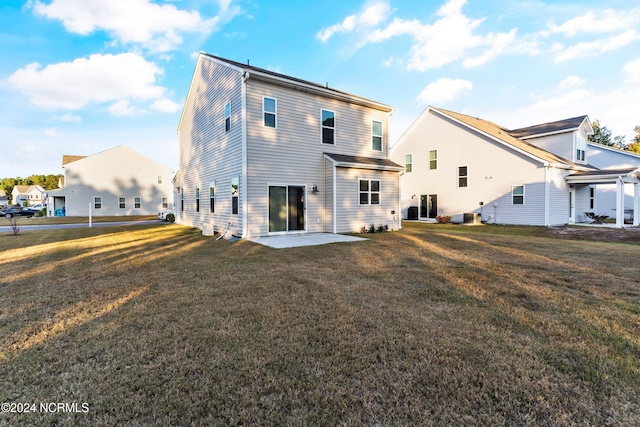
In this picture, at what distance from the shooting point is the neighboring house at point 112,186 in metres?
29.2

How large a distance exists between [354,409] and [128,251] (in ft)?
29.8

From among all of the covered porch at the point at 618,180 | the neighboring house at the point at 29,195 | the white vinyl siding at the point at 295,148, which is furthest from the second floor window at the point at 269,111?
the neighboring house at the point at 29,195

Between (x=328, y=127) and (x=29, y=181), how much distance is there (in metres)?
117

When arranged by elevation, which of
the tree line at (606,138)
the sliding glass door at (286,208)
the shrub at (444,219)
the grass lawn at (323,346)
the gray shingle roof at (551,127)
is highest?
the tree line at (606,138)

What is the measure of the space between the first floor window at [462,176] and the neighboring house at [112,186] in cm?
3082

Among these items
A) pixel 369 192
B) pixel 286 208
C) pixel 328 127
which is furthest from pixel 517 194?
pixel 286 208

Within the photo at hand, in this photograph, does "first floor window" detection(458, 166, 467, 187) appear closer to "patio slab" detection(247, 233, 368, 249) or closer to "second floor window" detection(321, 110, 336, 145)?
"second floor window" detection(321, 110, 336, 145)

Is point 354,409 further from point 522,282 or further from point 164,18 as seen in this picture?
point 164,18

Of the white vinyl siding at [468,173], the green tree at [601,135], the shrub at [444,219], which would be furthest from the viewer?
the green tree at [601,135]

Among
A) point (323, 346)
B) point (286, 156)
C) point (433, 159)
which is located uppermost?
point (433, 159)

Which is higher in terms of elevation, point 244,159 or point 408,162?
point 408,162

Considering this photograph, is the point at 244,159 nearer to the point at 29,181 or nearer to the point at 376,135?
the point at 376,135

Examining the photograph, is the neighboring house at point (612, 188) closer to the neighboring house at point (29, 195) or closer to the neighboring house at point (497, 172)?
the neighboring house at point (497, 172)

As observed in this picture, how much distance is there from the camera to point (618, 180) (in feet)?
49.8
